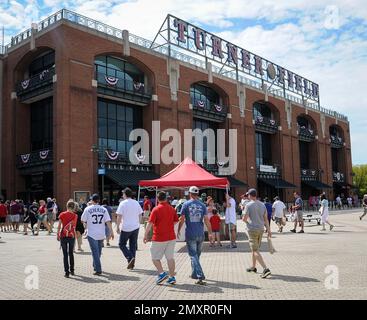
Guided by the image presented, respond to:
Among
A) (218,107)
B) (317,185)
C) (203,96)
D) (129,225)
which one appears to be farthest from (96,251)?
(317,185)

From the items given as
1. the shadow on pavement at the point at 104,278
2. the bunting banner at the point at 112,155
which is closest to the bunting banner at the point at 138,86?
the bunting banner at the point at 112,155

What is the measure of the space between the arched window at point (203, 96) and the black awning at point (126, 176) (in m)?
10.4

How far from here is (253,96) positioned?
4894 cm

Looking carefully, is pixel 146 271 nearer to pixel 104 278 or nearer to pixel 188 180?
pixel 104 278

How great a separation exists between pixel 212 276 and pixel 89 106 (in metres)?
24.2

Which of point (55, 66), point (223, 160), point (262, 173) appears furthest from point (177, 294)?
point (262, 173)

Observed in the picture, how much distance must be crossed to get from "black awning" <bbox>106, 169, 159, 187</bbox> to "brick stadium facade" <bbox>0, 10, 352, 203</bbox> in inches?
4.1

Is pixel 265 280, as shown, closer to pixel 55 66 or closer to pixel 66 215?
pixel 66 215

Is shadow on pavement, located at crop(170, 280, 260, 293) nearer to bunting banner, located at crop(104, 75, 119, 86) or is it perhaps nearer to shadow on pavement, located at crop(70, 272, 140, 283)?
shadow on pavement, located at crop(70, 272, 140, 283)

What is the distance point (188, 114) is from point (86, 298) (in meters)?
33.7

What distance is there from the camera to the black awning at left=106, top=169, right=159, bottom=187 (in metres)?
30.9

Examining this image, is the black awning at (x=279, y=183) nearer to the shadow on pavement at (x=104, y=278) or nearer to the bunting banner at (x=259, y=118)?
the bunting banner at (x=259, y=118)

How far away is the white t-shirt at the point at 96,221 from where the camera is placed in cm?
941

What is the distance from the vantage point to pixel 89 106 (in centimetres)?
3119
